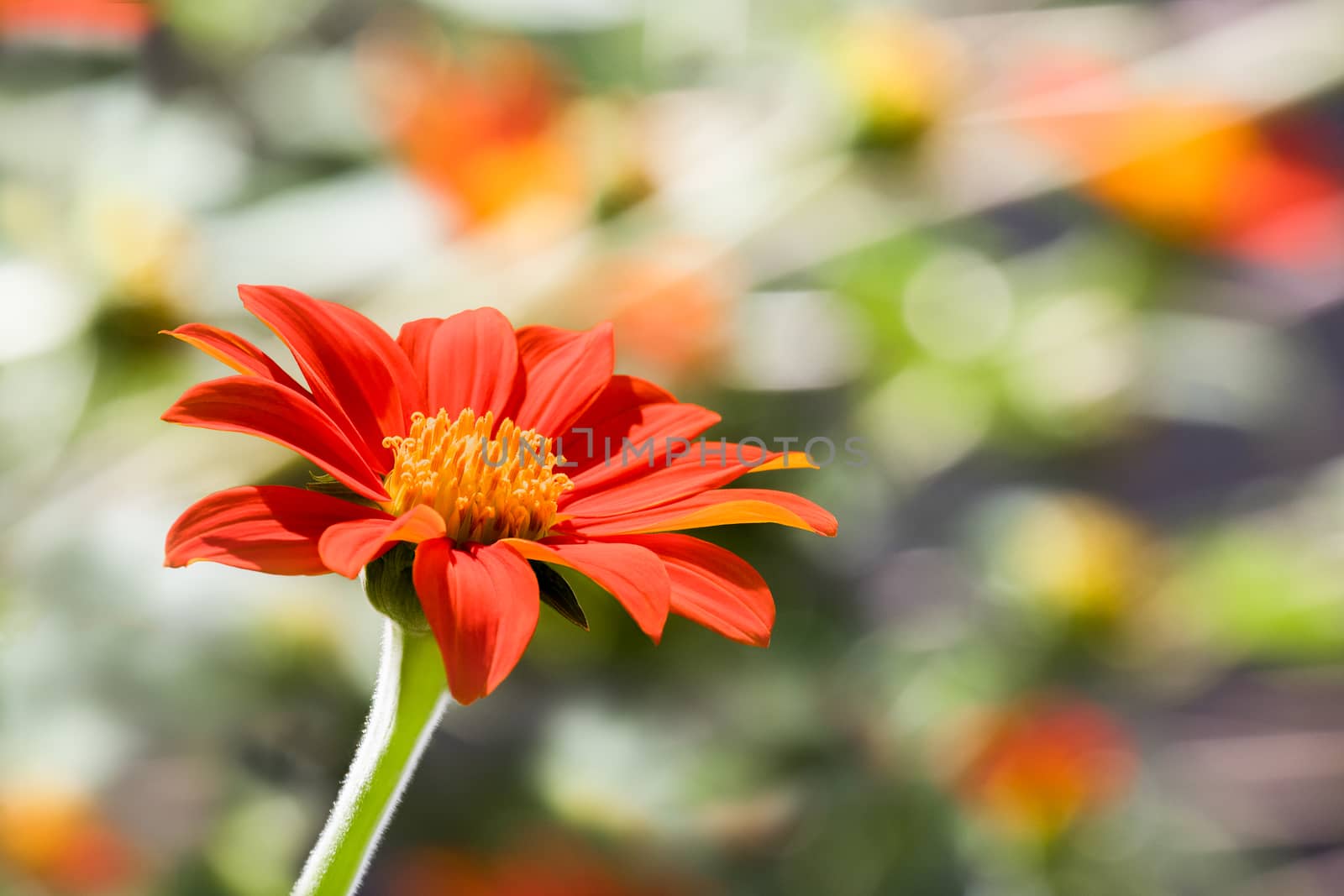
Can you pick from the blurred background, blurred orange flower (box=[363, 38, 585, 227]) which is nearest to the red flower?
the blurred background

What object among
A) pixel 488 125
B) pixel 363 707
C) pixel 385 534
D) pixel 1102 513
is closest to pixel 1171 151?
pixel 1102 513

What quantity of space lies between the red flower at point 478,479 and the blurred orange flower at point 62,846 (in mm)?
300

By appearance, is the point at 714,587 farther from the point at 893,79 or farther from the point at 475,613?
the point at 893,79

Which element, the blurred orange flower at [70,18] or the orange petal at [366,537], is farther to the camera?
the blurred orange flower at [70,18]

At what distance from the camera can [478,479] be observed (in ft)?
0.44

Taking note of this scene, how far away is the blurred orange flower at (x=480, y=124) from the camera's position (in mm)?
541

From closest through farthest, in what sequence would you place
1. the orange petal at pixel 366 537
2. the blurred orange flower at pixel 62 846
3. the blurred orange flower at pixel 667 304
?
1. the orange petal at pixel 366 537
2. the blurred orange flower at pixel 62 846
3. the blurred orange flower at pixel 667 304

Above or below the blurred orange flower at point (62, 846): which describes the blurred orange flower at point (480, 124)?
above

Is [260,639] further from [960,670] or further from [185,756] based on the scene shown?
[960,670]

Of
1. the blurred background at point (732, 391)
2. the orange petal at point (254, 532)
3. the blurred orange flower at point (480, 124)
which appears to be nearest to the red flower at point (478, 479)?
the orange petal at point (254, 532)

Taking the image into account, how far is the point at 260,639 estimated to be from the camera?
1.31 ft

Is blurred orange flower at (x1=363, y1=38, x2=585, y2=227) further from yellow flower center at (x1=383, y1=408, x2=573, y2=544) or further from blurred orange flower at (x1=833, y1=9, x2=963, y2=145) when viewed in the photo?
yellow flower center at (x1=383, y1=408, x2=573, y2=544)

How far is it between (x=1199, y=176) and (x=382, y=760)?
1.73ft

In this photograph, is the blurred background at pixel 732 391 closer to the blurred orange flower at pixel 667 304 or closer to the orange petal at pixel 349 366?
the blurred orange flower at pixel 667 304
